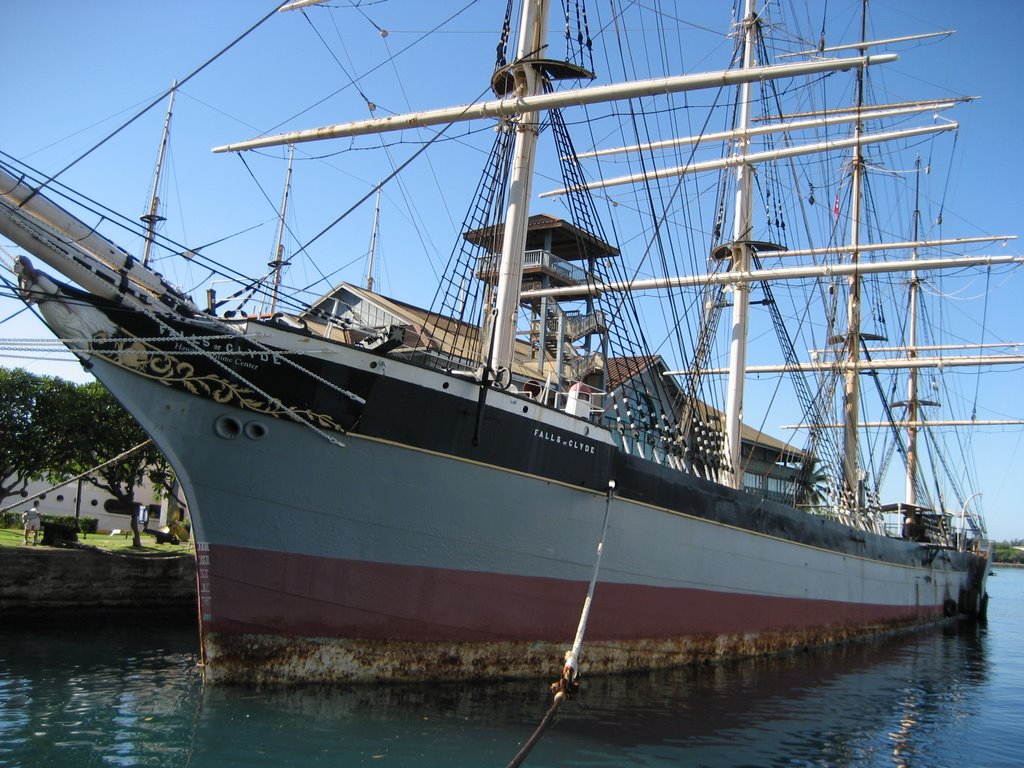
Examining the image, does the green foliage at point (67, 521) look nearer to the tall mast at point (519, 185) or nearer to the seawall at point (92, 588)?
the seawall at point (92, 588)

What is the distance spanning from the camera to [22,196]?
26.2 ft

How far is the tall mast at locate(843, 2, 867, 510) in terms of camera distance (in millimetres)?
24438

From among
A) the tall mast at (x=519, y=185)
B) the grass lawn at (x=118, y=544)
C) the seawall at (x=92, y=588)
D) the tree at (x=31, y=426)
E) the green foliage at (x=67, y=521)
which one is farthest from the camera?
the green foliage at (x=67, y=521)

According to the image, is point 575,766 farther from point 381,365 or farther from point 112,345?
point 112,345

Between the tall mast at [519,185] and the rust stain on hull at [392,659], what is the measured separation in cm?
386

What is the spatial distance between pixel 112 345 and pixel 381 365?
114 inches

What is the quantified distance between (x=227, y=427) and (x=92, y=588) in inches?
322

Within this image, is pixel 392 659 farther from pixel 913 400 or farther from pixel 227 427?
pixel 913 400

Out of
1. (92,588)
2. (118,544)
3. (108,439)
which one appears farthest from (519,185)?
(108,439)

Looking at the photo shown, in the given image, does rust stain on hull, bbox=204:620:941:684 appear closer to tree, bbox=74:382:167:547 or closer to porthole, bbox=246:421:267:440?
porthole, bbox=246:421:267:440

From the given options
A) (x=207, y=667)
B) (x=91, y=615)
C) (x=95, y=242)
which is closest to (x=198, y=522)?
(x=207, y=667)

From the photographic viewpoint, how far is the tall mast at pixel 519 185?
1166 cm

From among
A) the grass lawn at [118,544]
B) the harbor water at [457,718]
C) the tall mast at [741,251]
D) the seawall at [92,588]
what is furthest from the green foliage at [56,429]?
the tall mast at [741,251]

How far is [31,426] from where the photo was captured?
20984 mm
